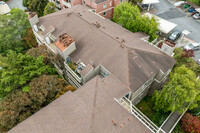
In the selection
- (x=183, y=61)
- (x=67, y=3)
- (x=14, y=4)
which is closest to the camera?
(x=183, y=61)

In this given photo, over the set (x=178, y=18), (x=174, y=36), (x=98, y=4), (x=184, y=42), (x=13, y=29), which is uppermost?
(x=98, y=4)

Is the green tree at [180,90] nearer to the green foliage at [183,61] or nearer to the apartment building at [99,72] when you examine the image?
the apartment building at [99,72]

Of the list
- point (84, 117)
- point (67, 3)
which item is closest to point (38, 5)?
point (67, 3)

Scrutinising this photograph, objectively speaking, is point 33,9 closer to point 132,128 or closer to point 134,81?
point 134,81

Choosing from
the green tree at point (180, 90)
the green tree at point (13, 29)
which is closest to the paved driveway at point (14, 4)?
the green tree at point (13, 29)

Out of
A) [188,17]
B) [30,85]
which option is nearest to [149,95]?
[30,85]

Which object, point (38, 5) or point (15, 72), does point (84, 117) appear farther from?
point (38, 5)

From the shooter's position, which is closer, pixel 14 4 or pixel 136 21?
pixel 136 21
